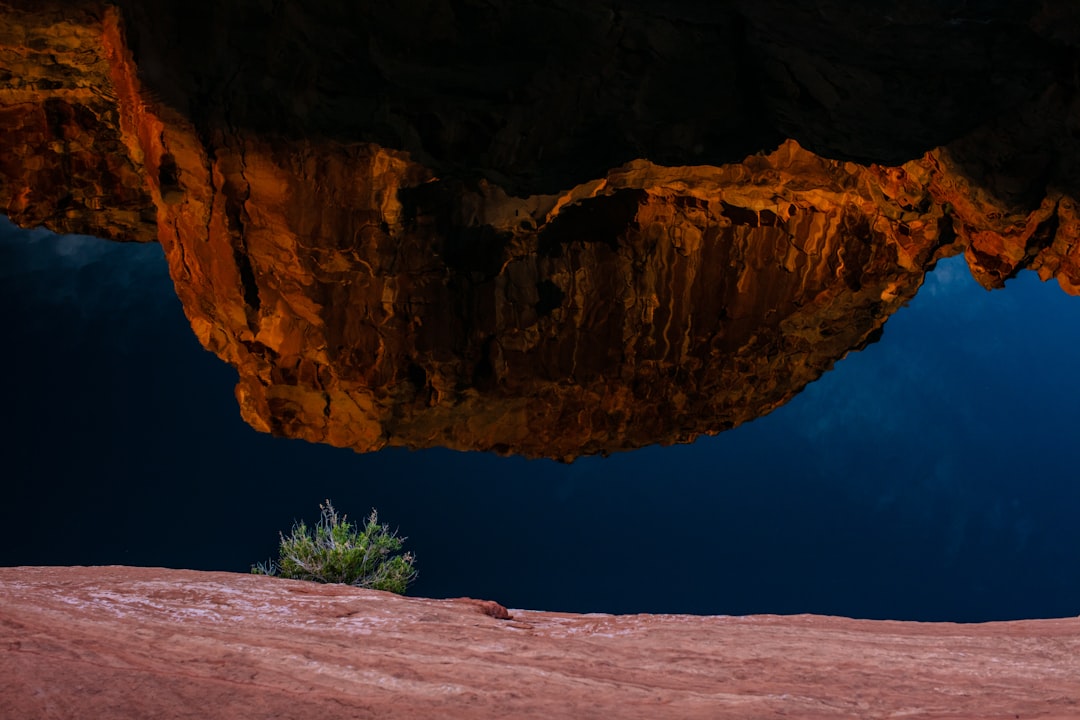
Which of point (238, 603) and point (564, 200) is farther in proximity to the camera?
point (564, 200)

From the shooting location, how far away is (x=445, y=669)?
3279 millimetres

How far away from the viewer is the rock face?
5.38 meters

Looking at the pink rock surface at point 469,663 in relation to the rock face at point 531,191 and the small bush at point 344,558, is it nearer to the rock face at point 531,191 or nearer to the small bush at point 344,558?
the rock face at point 531,191

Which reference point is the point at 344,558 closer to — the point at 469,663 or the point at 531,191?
the point at 531,191

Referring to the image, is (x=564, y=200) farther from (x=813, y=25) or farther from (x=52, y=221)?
(x=52, y=221)

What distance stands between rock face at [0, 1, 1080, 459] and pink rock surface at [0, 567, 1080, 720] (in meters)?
2.40

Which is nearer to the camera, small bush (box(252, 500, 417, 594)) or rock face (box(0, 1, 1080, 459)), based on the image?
rock face (box(0, 1, 1080, 459))

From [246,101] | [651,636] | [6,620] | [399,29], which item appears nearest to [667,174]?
[399,29]

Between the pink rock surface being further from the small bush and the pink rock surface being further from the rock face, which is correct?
the small bush

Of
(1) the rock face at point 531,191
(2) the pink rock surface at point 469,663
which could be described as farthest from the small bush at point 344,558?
(2) the pink rock surface at point 469,663

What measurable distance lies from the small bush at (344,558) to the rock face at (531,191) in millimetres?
5237

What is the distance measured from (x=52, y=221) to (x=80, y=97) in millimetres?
1522

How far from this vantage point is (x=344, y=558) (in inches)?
493

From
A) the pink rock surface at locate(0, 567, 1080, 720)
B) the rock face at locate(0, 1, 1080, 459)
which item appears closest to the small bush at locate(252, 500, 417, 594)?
the rock face at locate(0, 1, 1080, 459)
